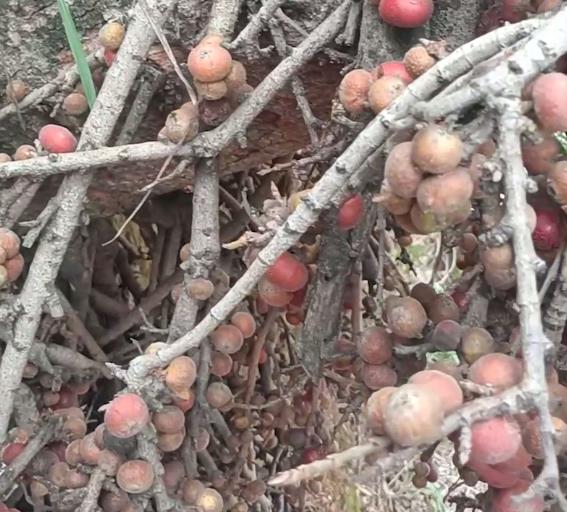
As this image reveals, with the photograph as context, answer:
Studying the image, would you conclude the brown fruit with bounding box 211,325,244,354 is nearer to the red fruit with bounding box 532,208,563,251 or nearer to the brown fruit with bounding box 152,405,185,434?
the brown fruit with bounding box 152,405,185,434

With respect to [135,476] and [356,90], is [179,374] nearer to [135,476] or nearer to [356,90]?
[135,476]

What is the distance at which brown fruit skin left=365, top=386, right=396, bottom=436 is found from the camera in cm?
48

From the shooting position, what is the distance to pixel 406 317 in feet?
2.08

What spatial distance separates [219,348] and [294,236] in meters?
0.27

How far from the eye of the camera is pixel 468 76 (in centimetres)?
51

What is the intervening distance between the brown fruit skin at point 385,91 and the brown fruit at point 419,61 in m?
0.01

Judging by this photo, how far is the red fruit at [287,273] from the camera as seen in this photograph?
0.70m

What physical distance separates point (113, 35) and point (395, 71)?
12.0 inches

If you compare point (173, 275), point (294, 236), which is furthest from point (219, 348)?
point (173, 275)

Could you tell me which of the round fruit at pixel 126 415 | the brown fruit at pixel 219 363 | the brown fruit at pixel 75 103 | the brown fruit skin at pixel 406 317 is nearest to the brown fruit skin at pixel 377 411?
the brown fruit skin at pixel 406 317

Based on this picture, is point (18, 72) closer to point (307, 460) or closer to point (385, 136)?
point (385, 136)

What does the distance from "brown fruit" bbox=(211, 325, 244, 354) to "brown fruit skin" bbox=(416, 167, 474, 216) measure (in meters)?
0.38

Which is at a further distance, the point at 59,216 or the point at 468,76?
the point at 59,216

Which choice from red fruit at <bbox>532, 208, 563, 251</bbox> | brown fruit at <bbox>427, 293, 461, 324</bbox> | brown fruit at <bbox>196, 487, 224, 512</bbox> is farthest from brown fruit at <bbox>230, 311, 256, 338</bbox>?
red fruit at <bbox>532, 208, 563, 251</bbox>
